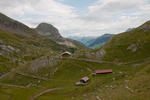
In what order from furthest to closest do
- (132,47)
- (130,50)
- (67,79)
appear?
(132,47) → (130,50) → (67,79)

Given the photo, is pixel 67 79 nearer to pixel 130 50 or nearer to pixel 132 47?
pixel 130 50

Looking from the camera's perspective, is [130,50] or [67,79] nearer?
[67,79]

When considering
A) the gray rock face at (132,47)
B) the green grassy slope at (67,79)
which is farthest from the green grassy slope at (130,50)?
the green grassy slope at (67,79)

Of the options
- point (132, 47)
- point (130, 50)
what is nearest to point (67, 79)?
point (130, 50)

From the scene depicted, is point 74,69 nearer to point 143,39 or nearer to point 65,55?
point 65,55

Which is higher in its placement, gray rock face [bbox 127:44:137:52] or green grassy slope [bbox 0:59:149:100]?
gray rock face [bbox 127:44:137:52]

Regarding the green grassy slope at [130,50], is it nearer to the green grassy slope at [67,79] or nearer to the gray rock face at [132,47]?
the gray rock face at [132,47]

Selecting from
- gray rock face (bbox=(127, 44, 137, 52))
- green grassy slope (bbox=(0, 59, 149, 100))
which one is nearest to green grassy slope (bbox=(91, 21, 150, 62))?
gray rock face (bbox=(127, 44, 137, 52))

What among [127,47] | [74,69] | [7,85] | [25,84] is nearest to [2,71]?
[7,85]

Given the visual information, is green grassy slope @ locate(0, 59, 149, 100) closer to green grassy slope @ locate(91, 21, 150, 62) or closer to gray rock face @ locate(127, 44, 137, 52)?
green grassy slope @ locate(91, 21, 150, 62)

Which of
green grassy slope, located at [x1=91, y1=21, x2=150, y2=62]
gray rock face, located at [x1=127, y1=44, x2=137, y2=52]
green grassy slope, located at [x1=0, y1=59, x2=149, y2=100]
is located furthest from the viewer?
gray rock face, located at [x1=127, y1=44, x2=137, y2=52]

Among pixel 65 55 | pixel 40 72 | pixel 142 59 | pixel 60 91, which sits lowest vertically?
pixel 60 91

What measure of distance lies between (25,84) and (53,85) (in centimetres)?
2604

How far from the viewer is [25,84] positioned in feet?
295
